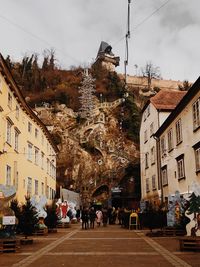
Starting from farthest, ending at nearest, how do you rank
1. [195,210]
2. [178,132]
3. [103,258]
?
[178,132], [195,210], [103,258]

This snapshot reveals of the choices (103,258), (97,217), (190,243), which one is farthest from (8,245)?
(97,217)

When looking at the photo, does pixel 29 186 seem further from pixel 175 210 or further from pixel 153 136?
pixel 175 210

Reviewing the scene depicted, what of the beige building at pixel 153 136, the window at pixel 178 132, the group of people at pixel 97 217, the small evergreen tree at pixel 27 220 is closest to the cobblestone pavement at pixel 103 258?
the small evergreen tree at pixel 27 220

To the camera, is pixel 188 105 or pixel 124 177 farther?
pixel 124 177

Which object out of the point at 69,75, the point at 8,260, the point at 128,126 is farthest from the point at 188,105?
the point at 69,75

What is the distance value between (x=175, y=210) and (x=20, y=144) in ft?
49.8

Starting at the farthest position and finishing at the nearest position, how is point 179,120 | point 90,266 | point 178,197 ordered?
point 179,120 → point 178,197 → point 90,266

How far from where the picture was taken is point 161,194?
108ft

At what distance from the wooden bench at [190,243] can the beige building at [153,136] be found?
2094 cm

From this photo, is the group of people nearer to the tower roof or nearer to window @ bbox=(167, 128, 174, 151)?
window @ bbox=(167, 128, 174, 151)

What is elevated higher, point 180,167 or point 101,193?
point 180,167

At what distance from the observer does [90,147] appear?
6700 cm

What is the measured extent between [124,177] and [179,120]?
32.9 metres

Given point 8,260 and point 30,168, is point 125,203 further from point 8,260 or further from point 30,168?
point 8,260
